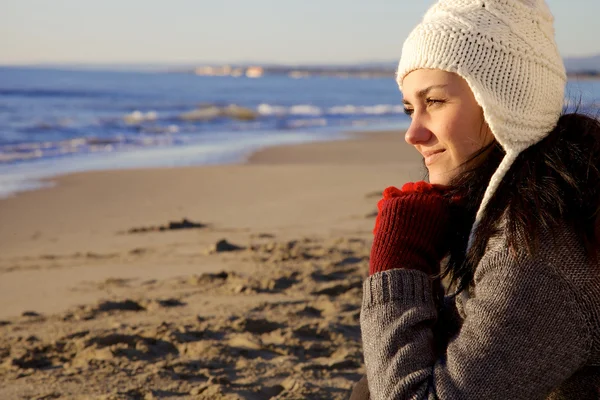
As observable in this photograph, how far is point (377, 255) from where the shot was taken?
1.82 meters

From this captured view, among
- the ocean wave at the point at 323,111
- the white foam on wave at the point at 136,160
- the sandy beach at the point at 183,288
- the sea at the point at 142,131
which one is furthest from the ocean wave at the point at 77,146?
the ocean wave at the point at 323,111

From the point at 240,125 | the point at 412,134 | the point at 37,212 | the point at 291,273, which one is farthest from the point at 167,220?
the point at 240,125

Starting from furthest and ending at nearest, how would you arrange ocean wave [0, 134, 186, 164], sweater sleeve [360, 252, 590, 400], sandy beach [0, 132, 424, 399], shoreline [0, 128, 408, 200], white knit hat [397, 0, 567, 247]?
1. ocean wave [0, 134, 186, 164]
2. shoreline [0, 128, 408, 200]
3. sandy beach [0, 132, 424, 399]
4. white knit hat [397, 0, 567, 247]
5. sweater sleeve [360, 252, 590, 400]

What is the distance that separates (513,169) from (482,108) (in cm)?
17

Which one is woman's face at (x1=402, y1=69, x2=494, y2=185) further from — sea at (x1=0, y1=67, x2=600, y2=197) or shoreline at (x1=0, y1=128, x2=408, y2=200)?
shoreline at (x1=0, y1=128, x2=408, y2=200)

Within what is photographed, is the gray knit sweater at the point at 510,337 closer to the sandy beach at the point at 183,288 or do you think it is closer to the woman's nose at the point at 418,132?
the woman's nose at the point at 418,132

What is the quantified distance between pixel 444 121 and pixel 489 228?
304mm

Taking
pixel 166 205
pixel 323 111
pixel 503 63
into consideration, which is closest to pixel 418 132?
pixel 503 63

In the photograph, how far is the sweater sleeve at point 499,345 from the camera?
1.60 meters

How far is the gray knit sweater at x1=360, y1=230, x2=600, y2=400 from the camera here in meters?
1.60

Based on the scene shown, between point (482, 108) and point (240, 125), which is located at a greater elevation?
point (482, 108)

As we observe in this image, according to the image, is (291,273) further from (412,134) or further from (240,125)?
(240,125)

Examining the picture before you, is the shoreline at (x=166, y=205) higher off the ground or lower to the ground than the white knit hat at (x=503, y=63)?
lower

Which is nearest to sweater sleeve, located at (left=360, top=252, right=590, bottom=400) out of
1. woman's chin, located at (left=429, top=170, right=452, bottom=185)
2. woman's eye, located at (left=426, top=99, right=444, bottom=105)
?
woman's chin, located at (left=429, top=170, right=452, bottom=185)
